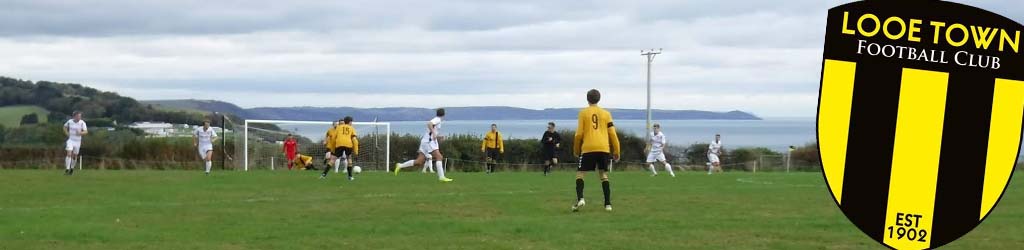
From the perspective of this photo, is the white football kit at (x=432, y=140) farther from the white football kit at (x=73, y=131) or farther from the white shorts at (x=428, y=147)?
the white football kit at (x=73, y=131)

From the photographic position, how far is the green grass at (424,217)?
11.5m

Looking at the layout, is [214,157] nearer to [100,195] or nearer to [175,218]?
[100,195]

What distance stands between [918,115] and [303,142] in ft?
131

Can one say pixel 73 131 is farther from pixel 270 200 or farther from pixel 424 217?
pixel 424 217

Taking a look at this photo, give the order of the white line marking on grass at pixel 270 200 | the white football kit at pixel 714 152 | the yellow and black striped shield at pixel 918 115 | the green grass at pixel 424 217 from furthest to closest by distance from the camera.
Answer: the white football kit at pixel 714 152, the white line marking on grass at pixel 270 200, the green grass at pixel 424 217, the yellow and black striped shield at pixel 918 115

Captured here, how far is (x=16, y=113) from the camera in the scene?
2657 inches

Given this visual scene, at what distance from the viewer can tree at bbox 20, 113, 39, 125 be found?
6096cm

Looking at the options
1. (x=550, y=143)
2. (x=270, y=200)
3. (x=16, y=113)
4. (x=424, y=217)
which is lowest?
(x=16, y=113)

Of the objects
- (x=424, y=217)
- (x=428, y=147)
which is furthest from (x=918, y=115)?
(x=428, y=147)

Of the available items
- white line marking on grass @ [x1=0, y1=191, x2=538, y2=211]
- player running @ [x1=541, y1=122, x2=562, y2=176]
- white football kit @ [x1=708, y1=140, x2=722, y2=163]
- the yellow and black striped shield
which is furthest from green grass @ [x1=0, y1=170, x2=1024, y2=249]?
white football kit @ [x1=708, y1=140, x2=722, y2=163]

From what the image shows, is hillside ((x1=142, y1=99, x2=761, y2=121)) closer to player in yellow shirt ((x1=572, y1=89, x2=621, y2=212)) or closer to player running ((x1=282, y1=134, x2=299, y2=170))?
player running ((x1=282, y1=134, x2=299, y2=170))

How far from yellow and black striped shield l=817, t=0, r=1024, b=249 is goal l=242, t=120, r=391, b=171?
1436 inches

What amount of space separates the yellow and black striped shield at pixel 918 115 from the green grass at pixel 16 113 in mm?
59816

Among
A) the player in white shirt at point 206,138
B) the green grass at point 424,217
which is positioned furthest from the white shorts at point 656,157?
the player in white shirt at point 206,138
